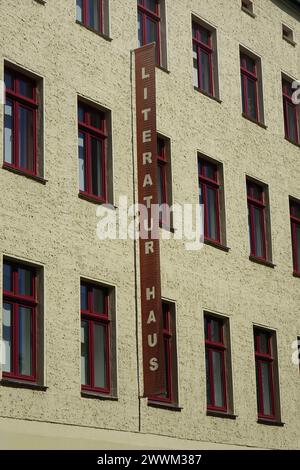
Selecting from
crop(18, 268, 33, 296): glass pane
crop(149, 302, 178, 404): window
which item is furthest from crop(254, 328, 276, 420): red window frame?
crop(18, 268, 33, 296): glass pane

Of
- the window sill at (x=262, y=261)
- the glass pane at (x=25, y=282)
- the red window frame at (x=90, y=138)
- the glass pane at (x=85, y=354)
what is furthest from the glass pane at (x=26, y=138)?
the window sill at (x=262, y=261)

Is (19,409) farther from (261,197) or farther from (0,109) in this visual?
(261,197)

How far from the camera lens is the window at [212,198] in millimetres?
26875

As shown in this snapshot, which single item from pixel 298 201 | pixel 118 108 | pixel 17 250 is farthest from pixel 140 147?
pixel 298 201

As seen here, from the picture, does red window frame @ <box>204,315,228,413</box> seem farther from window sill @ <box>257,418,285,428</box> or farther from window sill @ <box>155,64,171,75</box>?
window sill @ <box>155,64,171,75</box>

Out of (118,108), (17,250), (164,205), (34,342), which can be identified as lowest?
(34,342)

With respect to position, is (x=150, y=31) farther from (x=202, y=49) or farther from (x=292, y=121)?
(x=292, y=121)

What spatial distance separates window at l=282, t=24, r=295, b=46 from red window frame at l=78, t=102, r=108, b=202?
9638mm

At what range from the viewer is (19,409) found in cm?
2020

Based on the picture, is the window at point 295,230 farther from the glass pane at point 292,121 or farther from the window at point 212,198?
the window at point 212,198

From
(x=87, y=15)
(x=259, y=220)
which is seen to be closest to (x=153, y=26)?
(x=87, y=15)

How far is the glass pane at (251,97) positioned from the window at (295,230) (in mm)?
2639

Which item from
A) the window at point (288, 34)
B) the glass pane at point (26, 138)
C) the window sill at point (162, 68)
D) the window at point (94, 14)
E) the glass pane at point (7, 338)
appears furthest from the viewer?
the window at point (288, 34)
